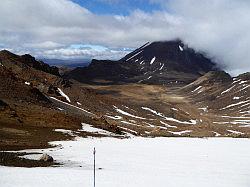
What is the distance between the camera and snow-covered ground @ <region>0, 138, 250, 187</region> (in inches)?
1185

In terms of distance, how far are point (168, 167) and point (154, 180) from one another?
26.9ft

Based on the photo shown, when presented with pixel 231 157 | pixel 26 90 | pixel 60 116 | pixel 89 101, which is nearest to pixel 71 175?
pixel 231 157

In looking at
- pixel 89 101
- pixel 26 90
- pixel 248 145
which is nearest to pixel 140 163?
pixel 248 145

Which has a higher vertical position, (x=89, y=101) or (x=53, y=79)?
(x=53, y=79)

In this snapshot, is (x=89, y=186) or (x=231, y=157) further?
(x=231, y=157)

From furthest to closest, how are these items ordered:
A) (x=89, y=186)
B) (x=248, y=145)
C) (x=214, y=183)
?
(x=248, y=145) → (x=214, y=183) → (x=89, y=186)

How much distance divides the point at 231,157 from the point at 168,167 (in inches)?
541

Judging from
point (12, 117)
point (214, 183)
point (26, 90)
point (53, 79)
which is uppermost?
point (53, 79)

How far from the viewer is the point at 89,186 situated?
93.6 ft

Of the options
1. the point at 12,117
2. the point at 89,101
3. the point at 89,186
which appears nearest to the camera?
the point at 89,186

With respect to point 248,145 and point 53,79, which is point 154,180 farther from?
point 53,79

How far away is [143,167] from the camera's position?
40.0 meters

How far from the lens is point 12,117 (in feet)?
237

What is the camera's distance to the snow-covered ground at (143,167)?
30.1m
